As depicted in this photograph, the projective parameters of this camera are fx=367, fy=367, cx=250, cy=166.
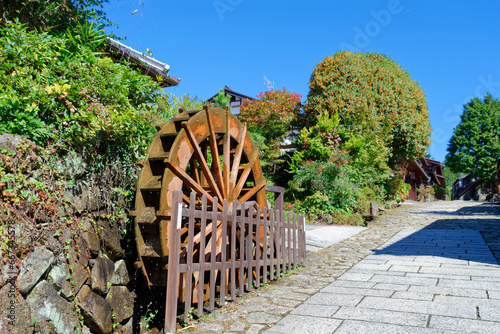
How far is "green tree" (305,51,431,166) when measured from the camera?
547 inches

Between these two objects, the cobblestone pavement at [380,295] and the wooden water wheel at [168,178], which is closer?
the cobblestone pavement at [380,295]

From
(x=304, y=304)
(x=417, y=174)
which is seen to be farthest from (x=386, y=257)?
(x=417, y=174)

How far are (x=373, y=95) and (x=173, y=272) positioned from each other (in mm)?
12907

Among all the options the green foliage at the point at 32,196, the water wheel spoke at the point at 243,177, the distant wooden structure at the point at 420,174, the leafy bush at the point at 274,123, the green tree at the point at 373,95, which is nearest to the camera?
the green foliage at the point at 32,196

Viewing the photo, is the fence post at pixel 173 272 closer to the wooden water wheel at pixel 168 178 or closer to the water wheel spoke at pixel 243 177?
the wooden water wheel at pixel 168 178

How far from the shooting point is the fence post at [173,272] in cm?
320

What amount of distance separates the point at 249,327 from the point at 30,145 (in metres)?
2.58

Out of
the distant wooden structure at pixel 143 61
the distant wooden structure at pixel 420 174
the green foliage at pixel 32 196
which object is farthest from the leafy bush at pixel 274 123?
the distant wooden structure at pixel 420 174

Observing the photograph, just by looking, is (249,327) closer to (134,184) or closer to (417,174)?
(134,184)

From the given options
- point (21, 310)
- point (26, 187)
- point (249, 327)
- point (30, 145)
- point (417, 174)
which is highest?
point (417, 174)

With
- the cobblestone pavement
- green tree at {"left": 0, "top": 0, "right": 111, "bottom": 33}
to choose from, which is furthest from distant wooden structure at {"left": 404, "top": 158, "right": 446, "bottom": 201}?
green tree at {"left": 0, "top": 0, "right": 111, "bottom": 33}

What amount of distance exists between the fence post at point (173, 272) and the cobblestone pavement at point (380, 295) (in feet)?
0.68

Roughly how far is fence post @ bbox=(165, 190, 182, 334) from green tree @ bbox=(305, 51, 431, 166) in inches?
443

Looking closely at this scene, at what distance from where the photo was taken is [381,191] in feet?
52.2
